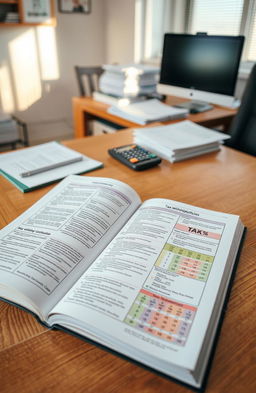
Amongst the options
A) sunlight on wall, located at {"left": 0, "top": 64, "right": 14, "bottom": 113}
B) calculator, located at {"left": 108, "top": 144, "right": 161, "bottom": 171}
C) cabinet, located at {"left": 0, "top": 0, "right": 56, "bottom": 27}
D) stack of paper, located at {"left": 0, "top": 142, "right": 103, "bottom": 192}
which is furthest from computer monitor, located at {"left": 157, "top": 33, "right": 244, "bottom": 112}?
sunlight on wall, located at {"left": 0, "top": 64, "right": 14, "bottom": 113}

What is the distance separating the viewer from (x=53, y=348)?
389 millimetres

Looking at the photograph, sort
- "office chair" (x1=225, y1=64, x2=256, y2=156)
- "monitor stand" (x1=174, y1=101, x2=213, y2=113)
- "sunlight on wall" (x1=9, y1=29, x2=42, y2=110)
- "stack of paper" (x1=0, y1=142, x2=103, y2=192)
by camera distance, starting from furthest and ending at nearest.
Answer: "sunlight on wall" (x1=9, y1=29, x2=42, y2=110), "monitor stand" (x1=174, y1=101, x2=213, y2=113), "office chair" (x1=225, y1=64, x2=256, y2=156), "stack of paper" (x1=0, y1=142, x2=103, y2=192)

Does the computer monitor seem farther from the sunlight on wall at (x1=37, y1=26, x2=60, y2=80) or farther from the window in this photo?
the sunlight on wall at (x1=37, y1=26, x2=60, y2=80)

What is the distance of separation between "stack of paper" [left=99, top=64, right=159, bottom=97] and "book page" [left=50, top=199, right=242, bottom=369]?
141cm

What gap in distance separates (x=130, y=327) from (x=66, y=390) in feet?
0.32

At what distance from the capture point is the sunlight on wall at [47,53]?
284 cm

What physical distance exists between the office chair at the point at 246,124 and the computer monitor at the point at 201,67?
0.52 ft

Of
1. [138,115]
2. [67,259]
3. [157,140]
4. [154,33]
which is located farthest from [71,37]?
[67,259]

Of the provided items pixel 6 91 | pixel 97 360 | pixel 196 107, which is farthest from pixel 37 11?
pixel 97 360

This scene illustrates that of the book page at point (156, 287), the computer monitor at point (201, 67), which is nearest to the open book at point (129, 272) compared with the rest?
the book page at point (156, 287)

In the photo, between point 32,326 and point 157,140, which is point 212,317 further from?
point 157,140

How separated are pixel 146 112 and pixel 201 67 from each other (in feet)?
1.39

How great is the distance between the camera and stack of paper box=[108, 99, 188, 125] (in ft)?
4.59

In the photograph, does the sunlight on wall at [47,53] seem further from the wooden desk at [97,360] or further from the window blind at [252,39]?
the wooden desk at [97,360]
